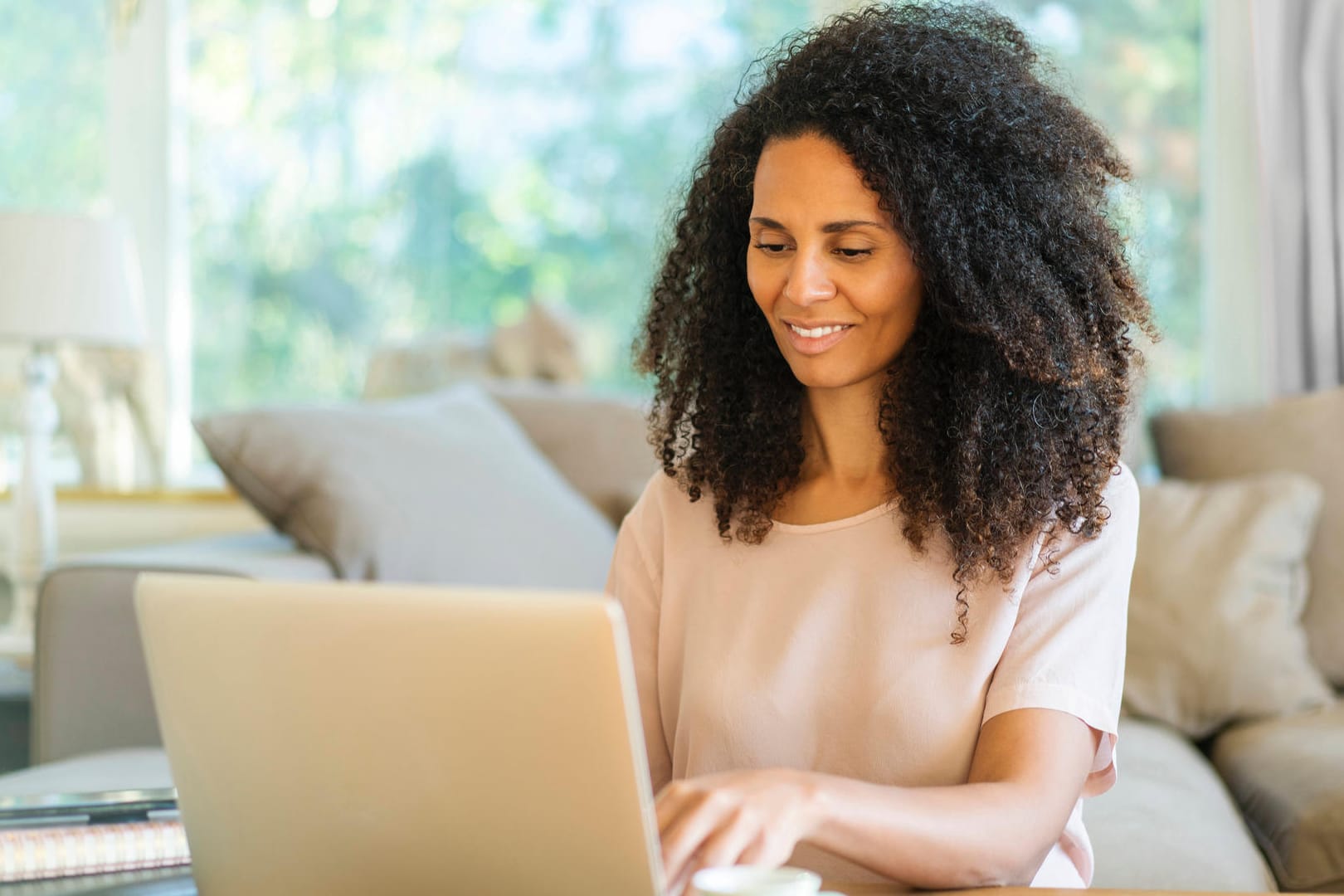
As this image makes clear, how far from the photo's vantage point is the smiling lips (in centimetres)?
121

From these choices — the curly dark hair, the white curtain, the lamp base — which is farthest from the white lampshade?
the white curtain

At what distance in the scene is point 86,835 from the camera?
913mm

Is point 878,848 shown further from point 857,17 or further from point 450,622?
point 857,17

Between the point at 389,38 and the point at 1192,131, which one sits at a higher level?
the point at 389,38

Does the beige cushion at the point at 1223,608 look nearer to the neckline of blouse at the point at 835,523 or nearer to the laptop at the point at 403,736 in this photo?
the neckline of blouse at the point at 835,523

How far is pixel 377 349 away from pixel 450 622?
2.61m

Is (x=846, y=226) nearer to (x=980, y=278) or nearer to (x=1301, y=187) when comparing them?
(x=980, y=278)

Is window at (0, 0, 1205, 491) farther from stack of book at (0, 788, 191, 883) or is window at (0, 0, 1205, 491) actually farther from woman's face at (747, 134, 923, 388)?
stack of book at (0, 788, 191, 883)

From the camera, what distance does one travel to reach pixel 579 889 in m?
0.70

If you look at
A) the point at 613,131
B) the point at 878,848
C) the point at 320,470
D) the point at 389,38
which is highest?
the point at 389,38

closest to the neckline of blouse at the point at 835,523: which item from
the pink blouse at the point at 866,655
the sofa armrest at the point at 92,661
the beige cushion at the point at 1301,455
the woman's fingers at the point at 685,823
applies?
the pink blouse at the point at 866,655

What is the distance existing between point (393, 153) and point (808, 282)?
244cm

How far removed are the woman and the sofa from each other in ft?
1.80

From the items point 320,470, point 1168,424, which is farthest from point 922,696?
point 1168,424
